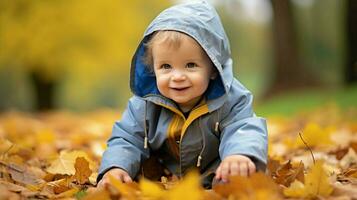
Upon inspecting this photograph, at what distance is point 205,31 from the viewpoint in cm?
242

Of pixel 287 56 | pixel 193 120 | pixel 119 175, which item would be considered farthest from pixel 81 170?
pixel 287 56

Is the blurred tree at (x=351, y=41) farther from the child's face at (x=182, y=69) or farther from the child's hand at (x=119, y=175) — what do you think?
the child's hand at (x=119, y=175)

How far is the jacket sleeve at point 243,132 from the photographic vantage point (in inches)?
87.9

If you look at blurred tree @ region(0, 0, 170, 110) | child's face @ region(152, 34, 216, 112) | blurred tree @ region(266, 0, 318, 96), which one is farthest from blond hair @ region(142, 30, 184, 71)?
blurred tree @ region(266, 0, 318, 96)

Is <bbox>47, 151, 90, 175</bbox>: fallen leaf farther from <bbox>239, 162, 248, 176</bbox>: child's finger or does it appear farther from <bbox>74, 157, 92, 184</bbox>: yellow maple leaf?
<bbox>239, 162, 248, 176</bbox>: child's finger

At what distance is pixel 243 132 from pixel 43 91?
1517 cm

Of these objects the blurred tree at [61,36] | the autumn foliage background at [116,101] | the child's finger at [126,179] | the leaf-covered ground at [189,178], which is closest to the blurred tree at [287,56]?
the autumn foliage background at [116,101]

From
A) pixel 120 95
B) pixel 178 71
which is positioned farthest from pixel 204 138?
pixel 120 95

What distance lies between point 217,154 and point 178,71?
452mm

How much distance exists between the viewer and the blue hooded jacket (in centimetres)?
240

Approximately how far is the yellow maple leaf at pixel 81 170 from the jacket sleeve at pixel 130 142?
76mm

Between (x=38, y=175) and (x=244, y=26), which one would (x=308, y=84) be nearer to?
(x=38, y=175)

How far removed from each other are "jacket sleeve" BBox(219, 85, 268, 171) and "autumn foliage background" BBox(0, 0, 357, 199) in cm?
12

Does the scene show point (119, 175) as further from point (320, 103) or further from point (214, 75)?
point (320, 103)
